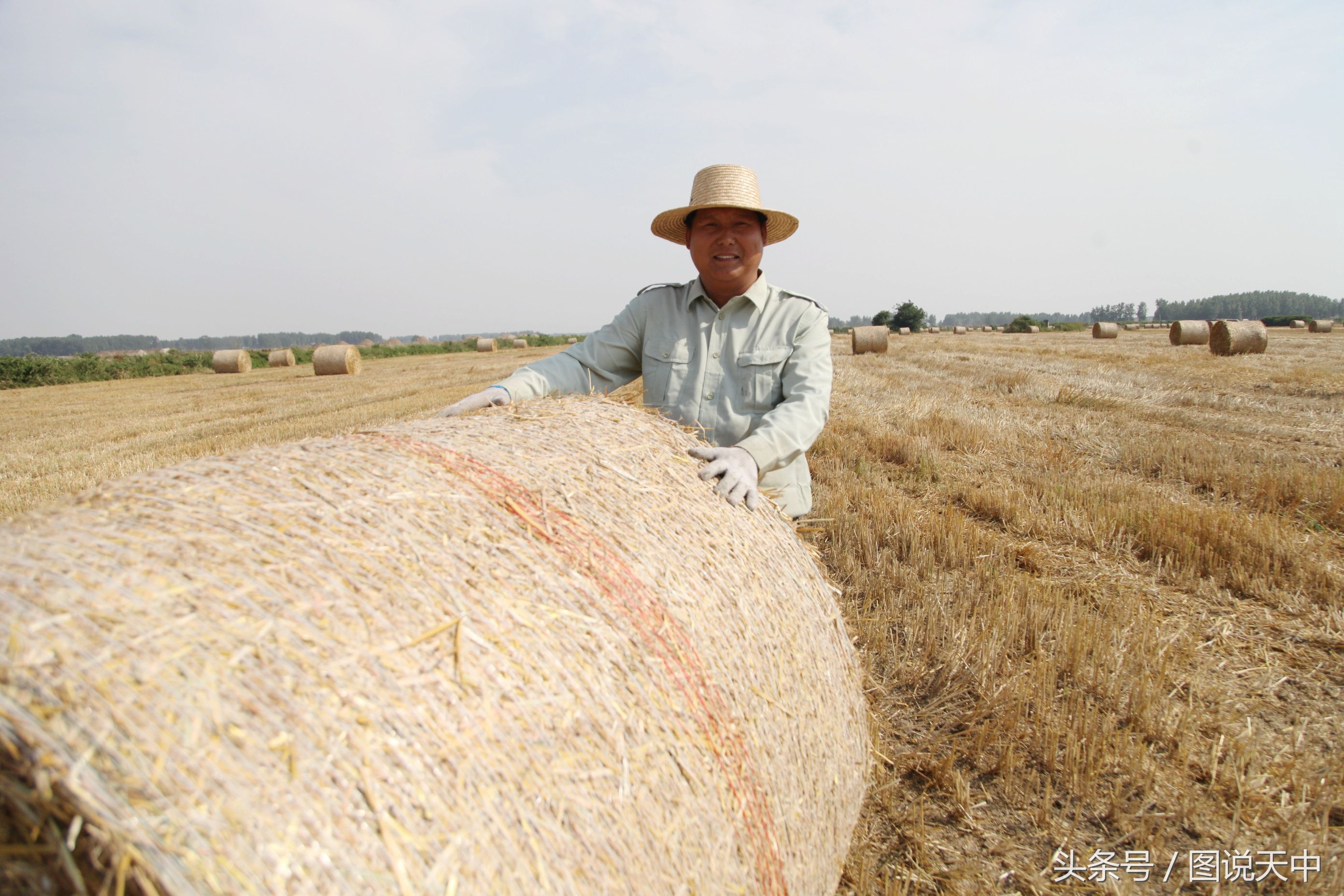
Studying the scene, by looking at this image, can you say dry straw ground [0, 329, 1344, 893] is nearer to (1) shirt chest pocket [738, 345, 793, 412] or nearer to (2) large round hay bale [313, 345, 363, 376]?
(1) shirt chest pocket [738, 345, 793, 412]

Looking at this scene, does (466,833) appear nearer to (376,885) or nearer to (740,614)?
(376,885)

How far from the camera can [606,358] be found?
360 centimetres

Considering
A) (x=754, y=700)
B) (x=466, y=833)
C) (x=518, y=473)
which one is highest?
(x=518, y=473)

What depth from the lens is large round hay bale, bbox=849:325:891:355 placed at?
76.9 feet

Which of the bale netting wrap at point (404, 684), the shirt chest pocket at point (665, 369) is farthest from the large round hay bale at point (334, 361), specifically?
the bale netting wrap at point (404, 684)

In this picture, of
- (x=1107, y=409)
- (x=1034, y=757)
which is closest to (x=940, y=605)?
(x=1034, y=757)

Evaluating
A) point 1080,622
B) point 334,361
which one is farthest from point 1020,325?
point 1080,622

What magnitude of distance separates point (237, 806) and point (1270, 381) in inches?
575

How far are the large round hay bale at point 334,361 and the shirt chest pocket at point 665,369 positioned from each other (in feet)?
76.9

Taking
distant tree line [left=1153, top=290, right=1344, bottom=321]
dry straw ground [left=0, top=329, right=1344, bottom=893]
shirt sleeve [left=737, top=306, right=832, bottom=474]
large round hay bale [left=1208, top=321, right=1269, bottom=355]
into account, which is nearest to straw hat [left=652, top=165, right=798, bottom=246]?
shirt sleeve [left=737, top=306, right=832, bottom=474]

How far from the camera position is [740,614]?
1986mm

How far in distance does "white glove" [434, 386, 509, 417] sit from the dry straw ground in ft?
4.70

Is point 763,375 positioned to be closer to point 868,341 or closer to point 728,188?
point 728,188

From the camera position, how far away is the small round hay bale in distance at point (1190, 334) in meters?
23.9
